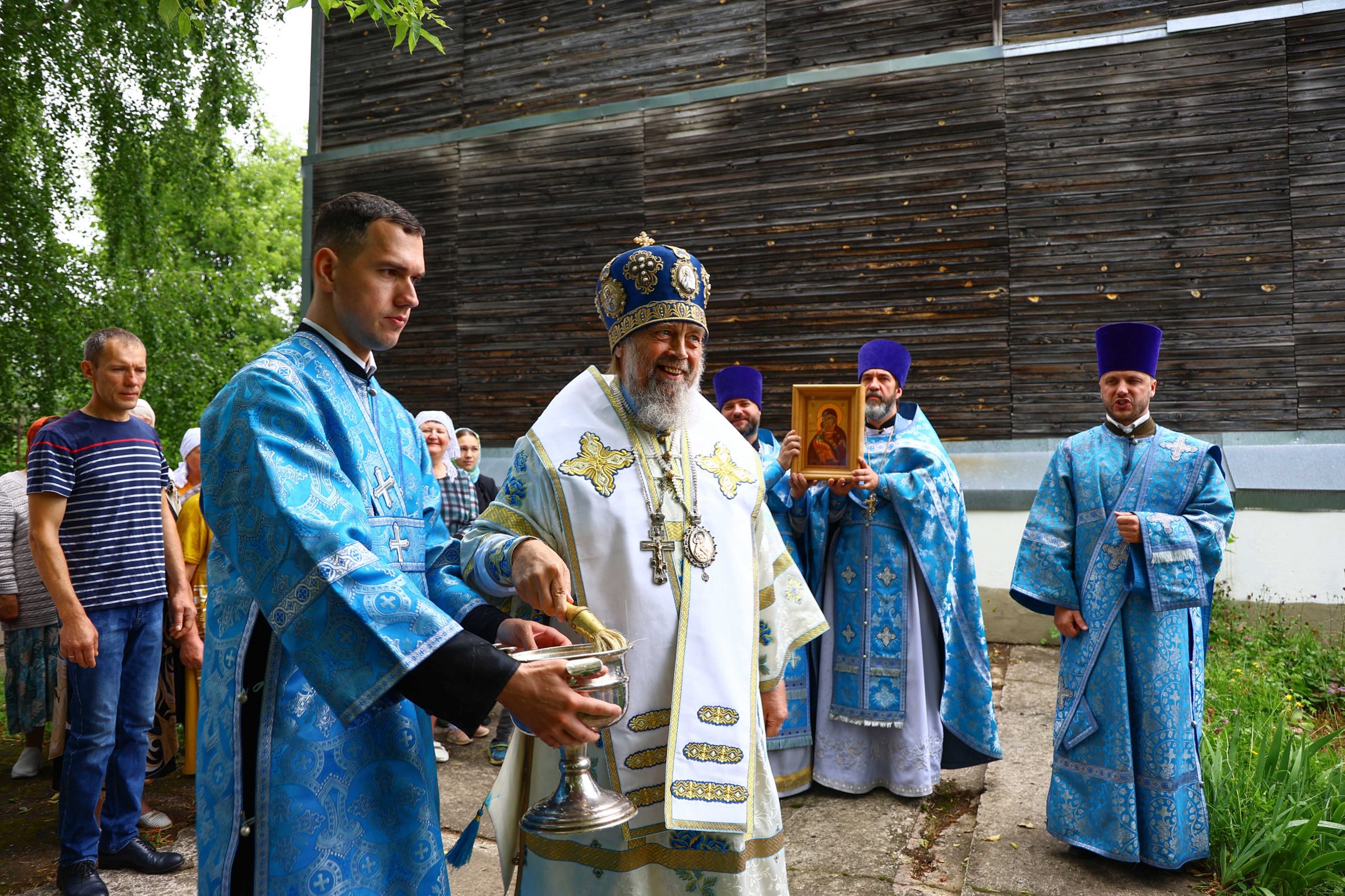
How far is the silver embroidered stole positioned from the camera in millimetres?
2420

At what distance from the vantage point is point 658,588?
2.54m

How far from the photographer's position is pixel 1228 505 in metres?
4.34

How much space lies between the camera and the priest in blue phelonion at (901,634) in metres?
5.40

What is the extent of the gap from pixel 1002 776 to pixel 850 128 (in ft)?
20.2

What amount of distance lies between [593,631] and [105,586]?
3295mm

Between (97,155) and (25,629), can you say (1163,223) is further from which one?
(97,155)

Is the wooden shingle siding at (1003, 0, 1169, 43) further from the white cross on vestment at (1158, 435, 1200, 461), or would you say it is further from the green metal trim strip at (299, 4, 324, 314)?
the green metal trim strip at (299, 4, 324, 314)

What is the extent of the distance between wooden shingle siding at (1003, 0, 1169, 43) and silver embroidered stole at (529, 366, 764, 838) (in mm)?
7398

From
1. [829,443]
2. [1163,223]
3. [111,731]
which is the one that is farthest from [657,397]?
[1163,223]

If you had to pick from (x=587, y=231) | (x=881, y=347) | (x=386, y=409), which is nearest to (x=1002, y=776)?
(x=881, y=347)

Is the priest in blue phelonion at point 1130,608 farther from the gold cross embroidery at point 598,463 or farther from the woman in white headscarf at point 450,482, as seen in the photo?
the woman in white headscarf at point 450,482

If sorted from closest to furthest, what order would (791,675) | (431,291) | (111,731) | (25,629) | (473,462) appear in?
(111,731) → (25,629) → (791,675) → (473,462) → (431,291)

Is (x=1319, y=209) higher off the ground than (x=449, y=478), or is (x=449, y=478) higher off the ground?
(x=1319, y=209)

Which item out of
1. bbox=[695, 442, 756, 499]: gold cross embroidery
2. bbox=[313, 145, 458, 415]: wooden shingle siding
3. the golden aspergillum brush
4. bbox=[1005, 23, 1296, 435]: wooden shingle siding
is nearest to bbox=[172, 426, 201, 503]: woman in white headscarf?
bbox=[313, 145, 458, 415]: wooden shingle siding
